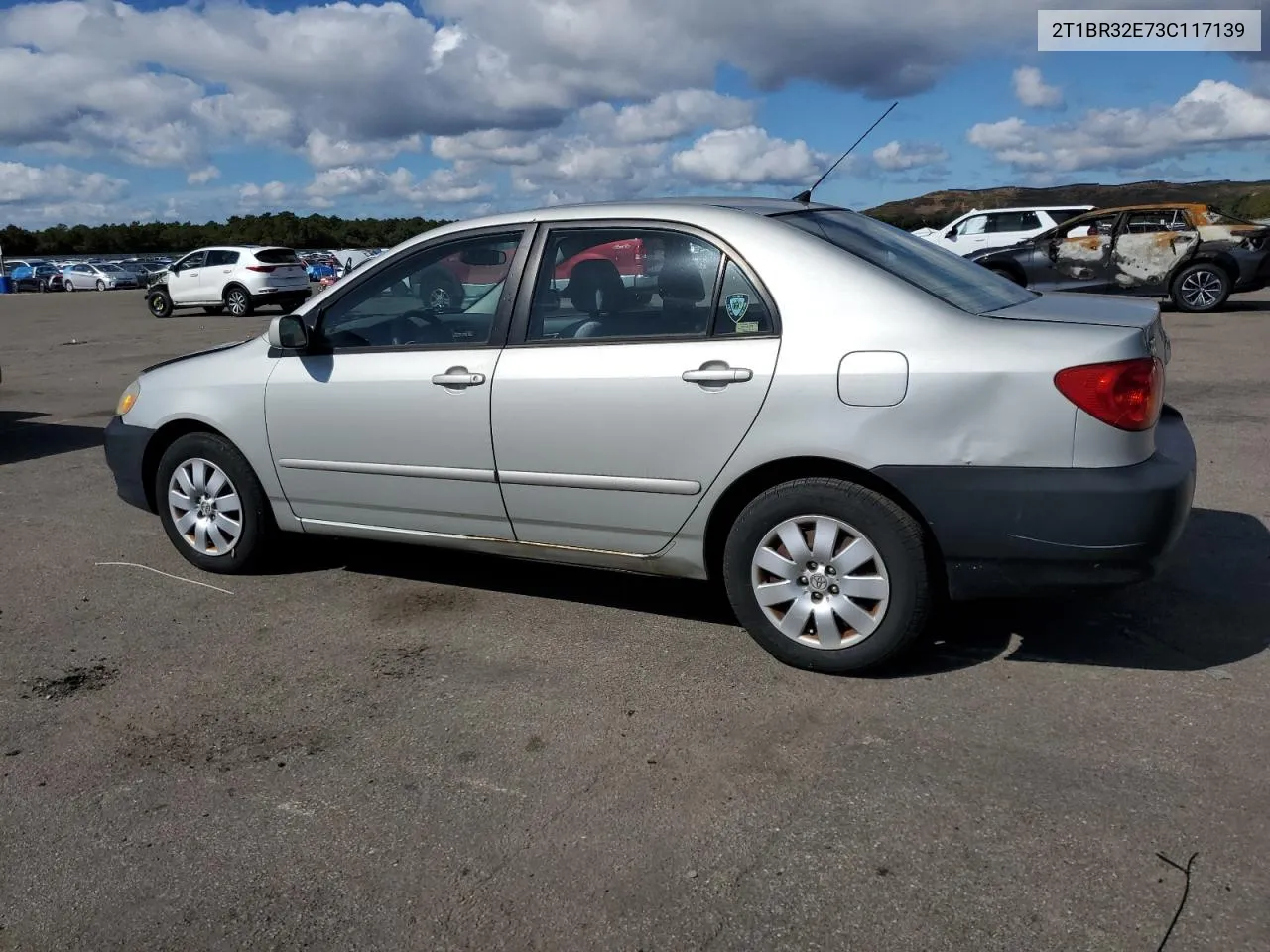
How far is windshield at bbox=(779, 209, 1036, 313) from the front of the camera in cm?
389

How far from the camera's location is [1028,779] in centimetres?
312

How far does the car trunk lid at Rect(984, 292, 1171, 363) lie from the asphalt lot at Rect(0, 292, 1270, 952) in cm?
114

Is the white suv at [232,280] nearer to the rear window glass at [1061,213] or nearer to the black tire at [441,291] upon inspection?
the rear window glass at [1061,213]

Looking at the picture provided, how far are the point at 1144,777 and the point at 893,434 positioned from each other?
4.07 ft

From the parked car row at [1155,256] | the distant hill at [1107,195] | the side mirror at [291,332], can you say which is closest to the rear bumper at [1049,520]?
the side mirror at [291,332]

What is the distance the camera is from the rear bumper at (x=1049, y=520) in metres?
3.41

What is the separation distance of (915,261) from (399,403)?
2099 mm

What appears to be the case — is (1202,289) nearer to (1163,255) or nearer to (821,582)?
(1163,255)

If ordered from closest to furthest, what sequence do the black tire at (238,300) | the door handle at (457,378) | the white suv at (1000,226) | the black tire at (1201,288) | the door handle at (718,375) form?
the door handle at (718,375), the door handle at (457,378), the black tire at (1201,288), the white suv at (1000,226), the black tire at (238,300)

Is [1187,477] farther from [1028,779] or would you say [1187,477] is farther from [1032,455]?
[1028,779]

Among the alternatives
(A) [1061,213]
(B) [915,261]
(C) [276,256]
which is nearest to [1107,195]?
(A) [1061,213]

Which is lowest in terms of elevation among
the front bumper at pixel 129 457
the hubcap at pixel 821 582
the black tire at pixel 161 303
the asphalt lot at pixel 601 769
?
the asphalt lot at pixel 601 769

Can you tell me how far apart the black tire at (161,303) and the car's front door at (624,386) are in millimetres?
24021

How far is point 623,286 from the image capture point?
13.6 feet
